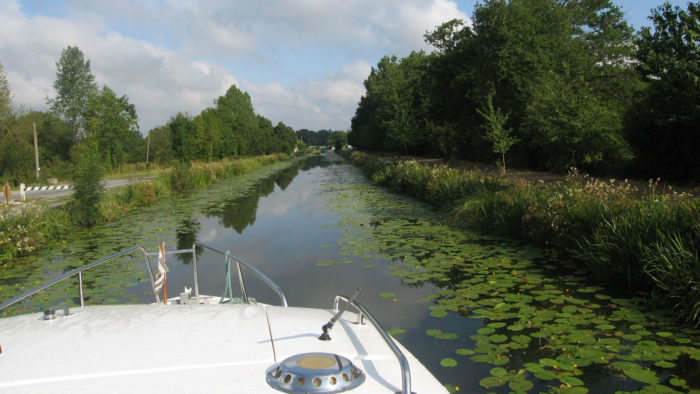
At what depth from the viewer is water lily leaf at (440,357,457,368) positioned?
15.3ft

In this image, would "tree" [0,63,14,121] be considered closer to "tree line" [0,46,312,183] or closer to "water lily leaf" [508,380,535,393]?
"tree line" [0,46,312,183]

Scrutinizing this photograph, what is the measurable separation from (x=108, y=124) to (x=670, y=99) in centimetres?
3935

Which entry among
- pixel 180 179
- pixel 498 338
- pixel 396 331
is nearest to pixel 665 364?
pixel 498 338

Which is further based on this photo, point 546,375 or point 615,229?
point 615,229

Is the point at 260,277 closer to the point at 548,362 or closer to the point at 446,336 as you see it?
the point at 446,336

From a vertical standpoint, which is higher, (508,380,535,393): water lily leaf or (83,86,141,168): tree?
(83,86,141,168): tree

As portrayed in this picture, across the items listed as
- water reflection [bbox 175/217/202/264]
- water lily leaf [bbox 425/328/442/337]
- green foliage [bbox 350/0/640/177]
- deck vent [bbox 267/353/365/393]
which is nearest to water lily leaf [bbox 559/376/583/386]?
water lily leaf [bbox 425/328/442/337]

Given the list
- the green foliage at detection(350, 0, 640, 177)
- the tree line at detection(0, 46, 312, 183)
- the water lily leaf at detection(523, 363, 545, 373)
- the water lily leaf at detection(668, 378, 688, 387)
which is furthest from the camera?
the tree line at detection(0, 46, 312, 183)

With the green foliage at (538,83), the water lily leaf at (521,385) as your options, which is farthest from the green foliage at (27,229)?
the green foliage at (538,83)

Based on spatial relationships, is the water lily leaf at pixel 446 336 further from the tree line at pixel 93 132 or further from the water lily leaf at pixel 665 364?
the tree line at pixel 93 132

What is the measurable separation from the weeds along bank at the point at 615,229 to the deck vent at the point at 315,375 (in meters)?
4.94

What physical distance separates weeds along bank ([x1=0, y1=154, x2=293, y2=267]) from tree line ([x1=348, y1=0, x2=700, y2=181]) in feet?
53.6

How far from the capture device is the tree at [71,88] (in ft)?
180

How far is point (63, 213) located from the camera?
13055 millimetres
